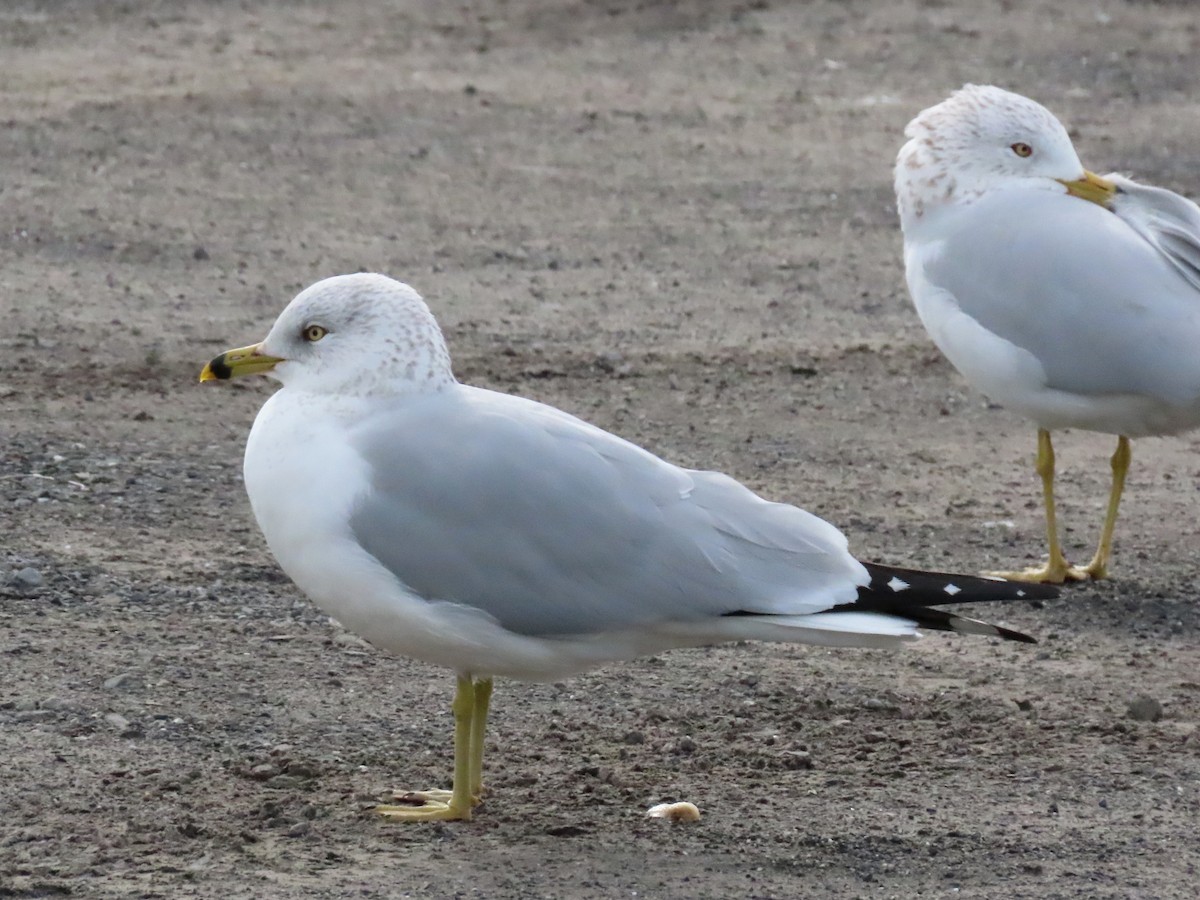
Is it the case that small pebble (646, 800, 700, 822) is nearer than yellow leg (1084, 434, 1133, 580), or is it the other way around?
small pebble (646, 800, 700, 822)

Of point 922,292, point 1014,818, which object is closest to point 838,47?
point 922,292

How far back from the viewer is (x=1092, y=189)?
6.43 metres

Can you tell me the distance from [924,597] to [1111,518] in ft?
7.36

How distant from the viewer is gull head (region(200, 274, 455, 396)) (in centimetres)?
434

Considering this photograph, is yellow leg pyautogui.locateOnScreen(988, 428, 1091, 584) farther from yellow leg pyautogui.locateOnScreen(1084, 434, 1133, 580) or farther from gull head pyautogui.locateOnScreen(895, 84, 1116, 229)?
gull head pyautogui.locateOnScreen(895, 84, 1116, 229)

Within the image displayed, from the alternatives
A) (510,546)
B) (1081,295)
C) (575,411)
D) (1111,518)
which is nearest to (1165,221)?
(1081,295)

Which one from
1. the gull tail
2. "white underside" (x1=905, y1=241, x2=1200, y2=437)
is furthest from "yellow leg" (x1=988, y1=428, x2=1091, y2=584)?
the gull tail

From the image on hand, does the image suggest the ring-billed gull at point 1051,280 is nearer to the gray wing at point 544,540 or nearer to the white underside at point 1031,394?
the white underside at point 1031,394

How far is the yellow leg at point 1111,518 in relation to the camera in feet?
20.5

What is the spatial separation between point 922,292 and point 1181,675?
1.58 m

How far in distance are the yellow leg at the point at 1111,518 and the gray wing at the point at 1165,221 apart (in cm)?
60

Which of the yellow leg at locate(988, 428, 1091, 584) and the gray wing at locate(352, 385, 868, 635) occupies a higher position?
the gray wing at locate(352, 385, 868, 635)

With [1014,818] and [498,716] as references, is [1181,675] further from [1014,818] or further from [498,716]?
[498,716]

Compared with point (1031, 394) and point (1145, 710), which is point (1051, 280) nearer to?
point (1031, 394)
